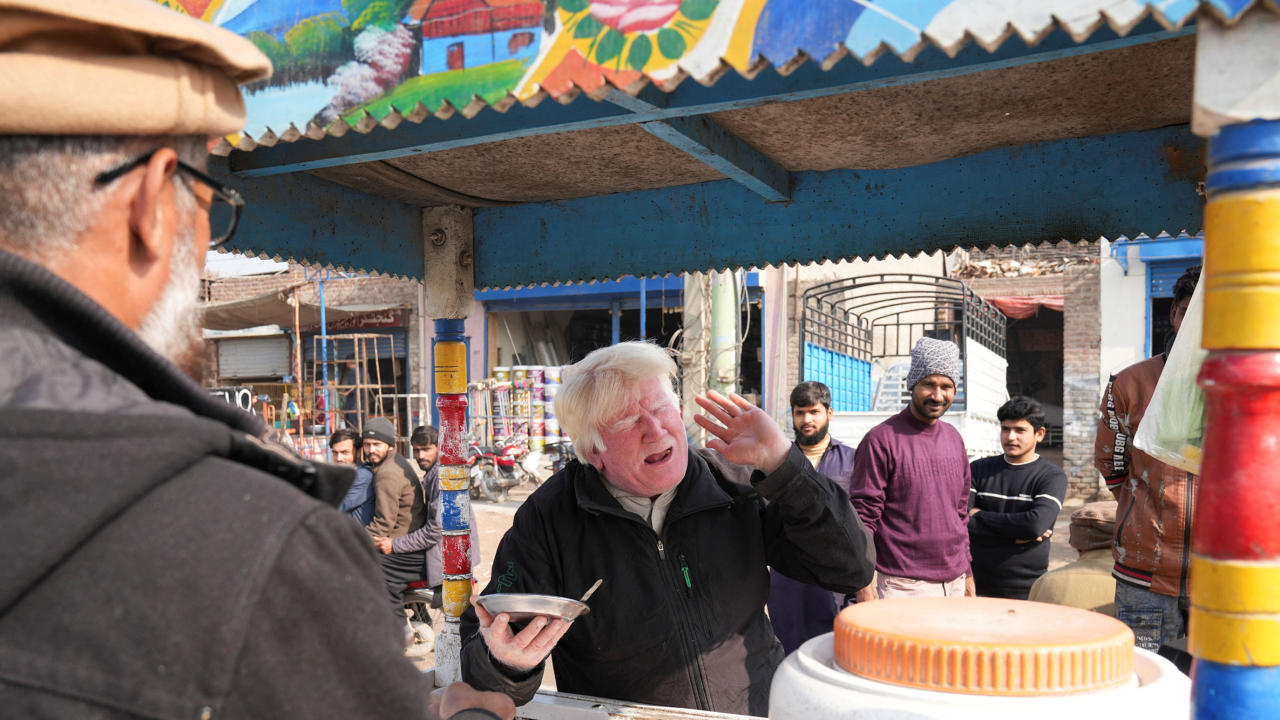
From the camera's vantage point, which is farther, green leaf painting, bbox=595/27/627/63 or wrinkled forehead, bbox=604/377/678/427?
wrinkled forehead, bbox=604/377/678/427

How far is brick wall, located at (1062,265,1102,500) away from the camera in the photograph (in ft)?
38.9

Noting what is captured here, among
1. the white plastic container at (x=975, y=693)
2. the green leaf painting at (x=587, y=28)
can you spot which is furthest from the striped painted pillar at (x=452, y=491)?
the white plastic container at (x=975, y=693)

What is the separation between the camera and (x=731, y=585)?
2180mm

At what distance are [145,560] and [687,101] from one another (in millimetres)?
2068

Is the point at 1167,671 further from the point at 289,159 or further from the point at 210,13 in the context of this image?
the point at 289,159

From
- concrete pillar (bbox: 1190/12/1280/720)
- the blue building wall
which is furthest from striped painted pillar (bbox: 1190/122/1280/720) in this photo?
the blue building wall

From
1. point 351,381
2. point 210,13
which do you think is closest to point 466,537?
point 210,13

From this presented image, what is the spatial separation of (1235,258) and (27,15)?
58.5 inches

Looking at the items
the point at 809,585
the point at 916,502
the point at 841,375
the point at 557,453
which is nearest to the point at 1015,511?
the point at 916,502

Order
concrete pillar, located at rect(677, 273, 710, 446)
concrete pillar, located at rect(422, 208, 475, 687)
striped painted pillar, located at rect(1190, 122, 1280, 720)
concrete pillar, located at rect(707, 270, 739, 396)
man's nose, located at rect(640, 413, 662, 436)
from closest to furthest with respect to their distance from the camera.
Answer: striped painted pillar, located at rect(1190, 122, 1280, 720) → man's nose, located at rect(640, 413, 662, 436) → concrete pillar, located at rect(422, 208, 475, 687) → concrete pillar, located at rect(707, 270, 739, 396) → concrete pillar, located at rect(677, 273, 710, 446)

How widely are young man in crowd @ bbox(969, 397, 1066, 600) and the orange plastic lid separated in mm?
3196

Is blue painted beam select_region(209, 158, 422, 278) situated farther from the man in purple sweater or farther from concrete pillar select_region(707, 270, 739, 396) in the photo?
concrete pillar select_region(707, 270, 739, 396)

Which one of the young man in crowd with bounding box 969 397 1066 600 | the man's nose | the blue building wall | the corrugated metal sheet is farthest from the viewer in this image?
→ the blue building wall

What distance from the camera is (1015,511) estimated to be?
4387mm
